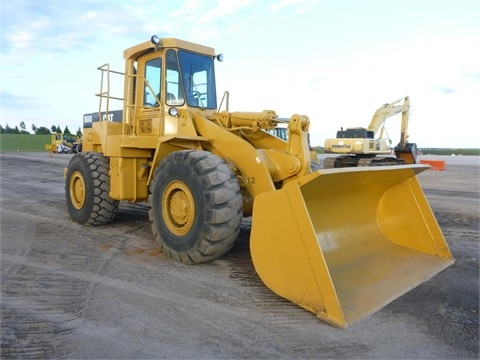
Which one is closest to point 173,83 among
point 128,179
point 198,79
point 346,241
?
point 198,79

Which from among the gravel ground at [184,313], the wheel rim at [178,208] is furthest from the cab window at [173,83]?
the gravel ground at [184,313]

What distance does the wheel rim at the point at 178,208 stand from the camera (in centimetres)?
445

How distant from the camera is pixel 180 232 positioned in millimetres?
4586

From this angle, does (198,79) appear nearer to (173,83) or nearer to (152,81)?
(173,83)

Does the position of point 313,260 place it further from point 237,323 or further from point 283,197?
point 237,323

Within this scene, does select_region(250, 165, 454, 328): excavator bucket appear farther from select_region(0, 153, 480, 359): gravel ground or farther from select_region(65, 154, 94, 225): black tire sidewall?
select_region(65, 154, 94, 225): black tire sidewall

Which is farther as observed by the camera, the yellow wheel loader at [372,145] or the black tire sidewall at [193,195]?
the yellow wheel loader at [372,145]

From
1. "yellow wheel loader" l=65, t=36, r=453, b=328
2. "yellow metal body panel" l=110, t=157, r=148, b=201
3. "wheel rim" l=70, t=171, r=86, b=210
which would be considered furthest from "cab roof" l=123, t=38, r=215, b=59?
"wheel rim" l=70, t=171, r=86, b=210

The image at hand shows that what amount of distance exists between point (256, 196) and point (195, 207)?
93 centimetres

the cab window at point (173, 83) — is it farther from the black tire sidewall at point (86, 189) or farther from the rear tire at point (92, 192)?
the black tire sidewall at point (86, 189)

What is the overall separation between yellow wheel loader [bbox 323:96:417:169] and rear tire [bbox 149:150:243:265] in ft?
42.8

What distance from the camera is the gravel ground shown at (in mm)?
2807

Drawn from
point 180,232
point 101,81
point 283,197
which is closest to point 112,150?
point 101,81

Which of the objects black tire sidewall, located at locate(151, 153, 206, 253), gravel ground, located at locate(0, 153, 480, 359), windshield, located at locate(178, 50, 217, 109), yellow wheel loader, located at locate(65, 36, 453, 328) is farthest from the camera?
windshield, located at locate(178, 50, 217, 109)
